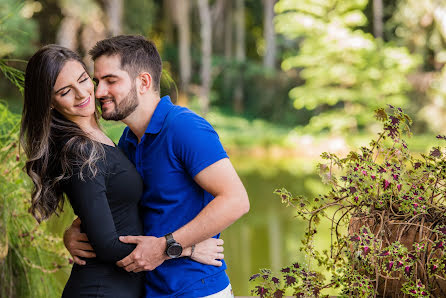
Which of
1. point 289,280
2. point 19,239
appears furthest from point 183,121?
point 19,239

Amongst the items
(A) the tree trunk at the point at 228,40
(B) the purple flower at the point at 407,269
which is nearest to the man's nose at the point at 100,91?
(B) the purple flower at the point at 407,269

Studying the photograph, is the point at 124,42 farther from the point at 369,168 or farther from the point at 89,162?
the point at 369,168

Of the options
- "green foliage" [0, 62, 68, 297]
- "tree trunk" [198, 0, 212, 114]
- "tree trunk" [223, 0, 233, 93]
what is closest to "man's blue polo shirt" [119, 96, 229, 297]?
"green foliage" [0, 62, 68, 297]

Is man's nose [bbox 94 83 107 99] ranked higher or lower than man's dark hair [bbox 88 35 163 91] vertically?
lower

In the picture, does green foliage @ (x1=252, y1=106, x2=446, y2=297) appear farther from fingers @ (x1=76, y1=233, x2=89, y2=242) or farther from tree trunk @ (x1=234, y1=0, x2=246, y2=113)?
tree trunk @ (x1=234, y1=0, x2=246, y2=113)

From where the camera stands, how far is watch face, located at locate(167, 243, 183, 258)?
1.18 meters

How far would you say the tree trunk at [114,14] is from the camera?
530 inches

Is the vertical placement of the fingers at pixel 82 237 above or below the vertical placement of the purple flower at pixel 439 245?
above

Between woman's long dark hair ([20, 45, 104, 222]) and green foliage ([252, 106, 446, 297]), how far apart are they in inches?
20.0

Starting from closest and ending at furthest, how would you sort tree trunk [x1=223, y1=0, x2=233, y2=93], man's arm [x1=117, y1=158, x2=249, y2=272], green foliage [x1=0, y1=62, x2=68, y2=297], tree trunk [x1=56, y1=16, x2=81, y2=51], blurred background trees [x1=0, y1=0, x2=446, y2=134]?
man's arm [x1=117, y1=158, x2=249, y2=272] < green foliage [x1=0, y1=62, x2=68, y2=297] < tree trunk [x1=56, y1=16, x2=81, y2=51] < blurred background trees [x1=0, y1=0, x2=446, y2=134] < tree trunk [x1=223, y1=0, x2=233, y2=93]

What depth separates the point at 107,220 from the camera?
1183 millimetres

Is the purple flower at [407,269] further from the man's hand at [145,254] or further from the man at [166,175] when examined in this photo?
the man's hand at [145,254]

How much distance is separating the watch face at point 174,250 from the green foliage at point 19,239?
101 cm

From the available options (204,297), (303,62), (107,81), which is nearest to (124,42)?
(107,81)
